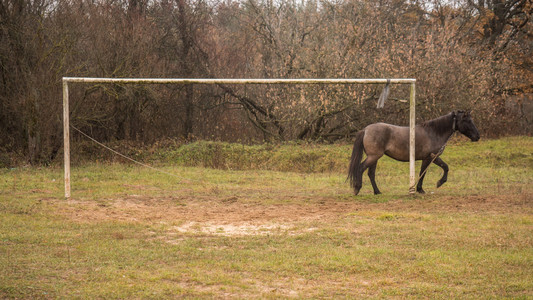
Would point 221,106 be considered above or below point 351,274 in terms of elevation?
above

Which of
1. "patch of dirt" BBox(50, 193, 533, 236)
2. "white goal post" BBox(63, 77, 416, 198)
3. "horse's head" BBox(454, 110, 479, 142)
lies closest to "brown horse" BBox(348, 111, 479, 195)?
"horse's head" BBox(454, 110, 479, 142)

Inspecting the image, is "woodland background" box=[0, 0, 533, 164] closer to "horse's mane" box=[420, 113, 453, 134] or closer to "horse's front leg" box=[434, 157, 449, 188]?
"horse's mane" box=[420, 113, 453, 134]

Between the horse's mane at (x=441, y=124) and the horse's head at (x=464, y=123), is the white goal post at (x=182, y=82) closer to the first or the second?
the horse's mane at (x=441, y=124)

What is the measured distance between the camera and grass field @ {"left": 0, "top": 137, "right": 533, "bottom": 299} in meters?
5.37

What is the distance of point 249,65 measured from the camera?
2428 centimetres

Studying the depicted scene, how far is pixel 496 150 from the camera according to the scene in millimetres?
18891

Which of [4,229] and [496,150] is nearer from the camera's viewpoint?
[4,229]

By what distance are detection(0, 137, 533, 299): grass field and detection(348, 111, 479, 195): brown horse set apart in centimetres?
67

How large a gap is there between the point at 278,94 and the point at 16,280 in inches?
658

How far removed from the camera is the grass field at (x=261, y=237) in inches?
211

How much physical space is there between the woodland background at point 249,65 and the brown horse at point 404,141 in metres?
6.09

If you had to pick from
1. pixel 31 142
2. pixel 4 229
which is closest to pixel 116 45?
pixel 31 142

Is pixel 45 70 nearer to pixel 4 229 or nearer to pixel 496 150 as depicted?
pixel 4 229

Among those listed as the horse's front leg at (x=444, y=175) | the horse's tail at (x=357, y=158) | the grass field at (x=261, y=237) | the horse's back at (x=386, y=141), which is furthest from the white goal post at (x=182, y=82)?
the horse's tail at (x=357, y=158)
